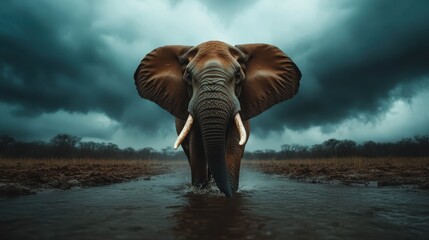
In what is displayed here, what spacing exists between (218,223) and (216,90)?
2476 mm

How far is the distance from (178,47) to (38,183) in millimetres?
4335

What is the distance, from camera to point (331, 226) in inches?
97.3

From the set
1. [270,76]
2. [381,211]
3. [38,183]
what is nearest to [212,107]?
[270,76]

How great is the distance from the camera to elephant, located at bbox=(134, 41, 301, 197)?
4.47m

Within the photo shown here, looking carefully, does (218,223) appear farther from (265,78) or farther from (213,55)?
(265,78)

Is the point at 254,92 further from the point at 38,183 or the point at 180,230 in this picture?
the point at 38,183

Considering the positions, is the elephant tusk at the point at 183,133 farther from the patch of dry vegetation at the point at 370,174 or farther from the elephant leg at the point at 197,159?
the patch of dry vegetation at the point at 370,174

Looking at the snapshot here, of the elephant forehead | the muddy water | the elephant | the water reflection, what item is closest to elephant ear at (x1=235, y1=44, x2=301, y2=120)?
the elephant

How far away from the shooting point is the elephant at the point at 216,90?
4473 millimetres

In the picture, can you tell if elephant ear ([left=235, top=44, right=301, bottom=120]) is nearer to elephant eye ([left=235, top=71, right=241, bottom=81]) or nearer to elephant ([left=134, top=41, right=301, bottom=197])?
elephant ([left=134, top=41, right=301, bottom=197])

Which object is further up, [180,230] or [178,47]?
[178,47]

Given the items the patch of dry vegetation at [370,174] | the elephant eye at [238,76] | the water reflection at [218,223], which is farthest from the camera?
the patch of dry vegetation at [370,174]

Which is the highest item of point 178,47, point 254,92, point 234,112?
point 178,47

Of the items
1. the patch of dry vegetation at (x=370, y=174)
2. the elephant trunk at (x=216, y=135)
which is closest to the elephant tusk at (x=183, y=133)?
the elephant trunk at (x=216, y=135)
